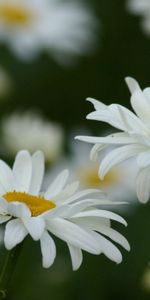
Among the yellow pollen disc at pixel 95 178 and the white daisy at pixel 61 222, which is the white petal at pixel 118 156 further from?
the yellow pollen disc at pixel 95 178

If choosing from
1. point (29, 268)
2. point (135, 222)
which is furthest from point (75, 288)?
point (135, 222)

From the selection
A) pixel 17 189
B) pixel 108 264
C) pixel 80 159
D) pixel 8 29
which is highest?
pixel 8 29

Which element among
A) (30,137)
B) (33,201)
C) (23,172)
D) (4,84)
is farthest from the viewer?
(4,84)

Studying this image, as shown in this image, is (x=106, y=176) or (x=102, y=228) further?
(x=106, y=176)

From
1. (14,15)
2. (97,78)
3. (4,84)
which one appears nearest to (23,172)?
(4,84)

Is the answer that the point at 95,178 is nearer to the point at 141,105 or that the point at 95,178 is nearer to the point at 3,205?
the point at 141,105

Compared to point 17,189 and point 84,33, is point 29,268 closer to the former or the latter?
point 17,189
